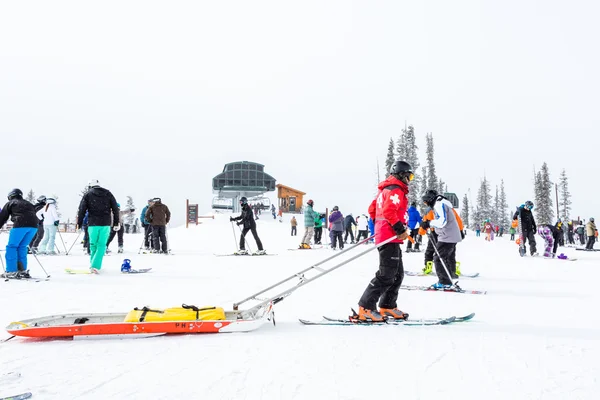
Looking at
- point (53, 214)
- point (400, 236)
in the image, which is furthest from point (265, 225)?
point (400, 236)

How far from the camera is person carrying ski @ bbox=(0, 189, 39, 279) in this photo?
7945mm

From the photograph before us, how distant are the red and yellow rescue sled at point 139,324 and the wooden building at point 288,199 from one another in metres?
45.0

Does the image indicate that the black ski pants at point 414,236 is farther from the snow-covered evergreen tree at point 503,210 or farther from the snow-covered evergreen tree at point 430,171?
the snow-covered evergreen tree at point 503,210

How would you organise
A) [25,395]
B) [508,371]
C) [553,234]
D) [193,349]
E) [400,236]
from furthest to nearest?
[553,234] < [400,236] < [193,349] < [508,371] < [25,395]

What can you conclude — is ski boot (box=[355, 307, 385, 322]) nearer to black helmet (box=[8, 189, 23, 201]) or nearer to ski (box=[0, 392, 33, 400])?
ski (box=[0, 392, 33, 400])

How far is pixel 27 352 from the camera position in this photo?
11.4 feet

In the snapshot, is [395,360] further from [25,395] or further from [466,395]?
[25,395]

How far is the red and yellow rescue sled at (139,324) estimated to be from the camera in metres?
3.85

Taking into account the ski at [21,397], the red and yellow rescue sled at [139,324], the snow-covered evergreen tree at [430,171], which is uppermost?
the snow-covered evergreen tree at [430,171]

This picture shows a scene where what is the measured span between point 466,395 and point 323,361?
1.09 m

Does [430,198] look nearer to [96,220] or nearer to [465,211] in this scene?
[96,220]

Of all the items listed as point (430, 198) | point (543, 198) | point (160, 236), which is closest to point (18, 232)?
point (160, 236)

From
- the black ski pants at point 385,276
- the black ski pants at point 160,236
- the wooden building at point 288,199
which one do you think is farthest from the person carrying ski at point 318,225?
the wooden building at point 288,199

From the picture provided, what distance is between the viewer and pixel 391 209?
4.71m
